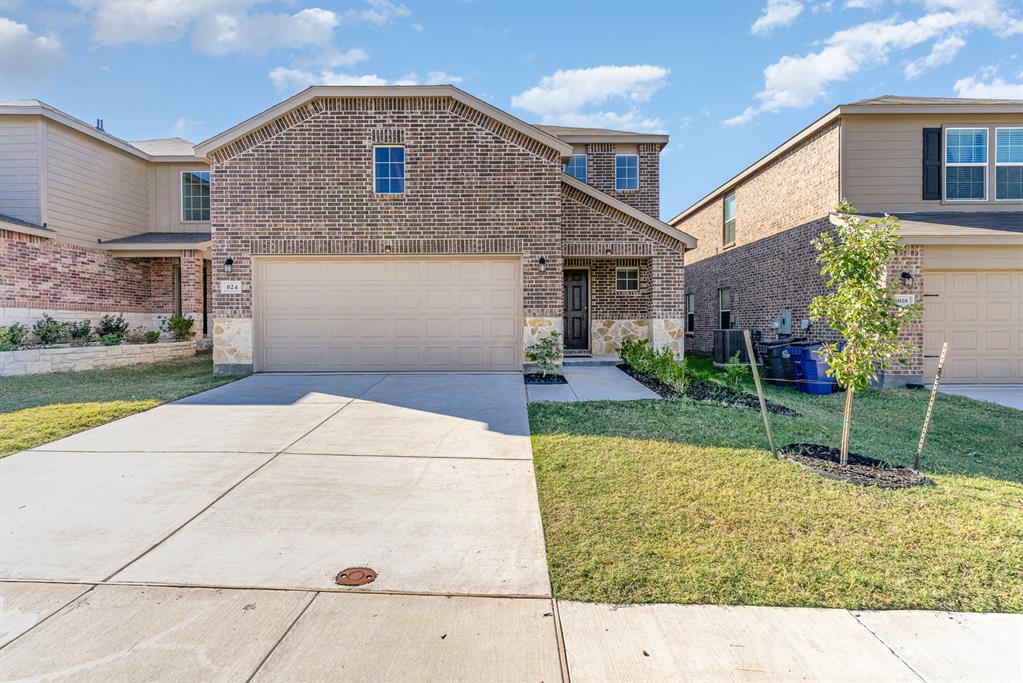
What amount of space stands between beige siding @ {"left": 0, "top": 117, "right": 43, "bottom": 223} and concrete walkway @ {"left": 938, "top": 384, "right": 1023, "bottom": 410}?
2205cm

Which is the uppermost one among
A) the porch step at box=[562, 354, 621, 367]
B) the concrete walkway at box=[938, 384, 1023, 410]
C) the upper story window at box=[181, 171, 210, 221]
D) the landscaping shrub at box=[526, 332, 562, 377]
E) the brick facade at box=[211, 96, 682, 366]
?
the upper story window at box=[181, 171, 210, 221]

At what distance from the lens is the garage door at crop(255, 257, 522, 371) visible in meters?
11.2

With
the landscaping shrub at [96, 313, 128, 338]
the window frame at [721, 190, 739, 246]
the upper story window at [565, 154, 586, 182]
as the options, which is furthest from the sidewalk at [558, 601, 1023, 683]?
the landscaping shrub at [96, 313, 128, 338]

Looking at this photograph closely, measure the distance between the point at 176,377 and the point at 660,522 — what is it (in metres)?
11.4

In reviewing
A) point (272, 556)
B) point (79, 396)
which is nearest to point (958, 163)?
point (272, 556)

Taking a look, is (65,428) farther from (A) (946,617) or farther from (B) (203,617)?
(A) (946,617)

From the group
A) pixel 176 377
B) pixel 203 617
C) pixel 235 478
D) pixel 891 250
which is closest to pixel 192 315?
pixel 176 377

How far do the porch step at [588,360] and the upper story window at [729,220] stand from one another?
6777mm

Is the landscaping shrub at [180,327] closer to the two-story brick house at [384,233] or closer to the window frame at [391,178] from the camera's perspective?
the two-story brick house at [384,233]

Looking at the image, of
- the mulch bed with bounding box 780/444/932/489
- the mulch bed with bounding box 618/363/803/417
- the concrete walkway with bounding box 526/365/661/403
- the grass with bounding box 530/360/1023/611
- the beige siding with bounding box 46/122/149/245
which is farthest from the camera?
the beige siding with bounding box 46/122/149/245

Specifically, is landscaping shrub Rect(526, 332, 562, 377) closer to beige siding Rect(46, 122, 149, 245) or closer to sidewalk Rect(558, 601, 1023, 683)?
sidewalk Rect(558, 601, 1023, 683)

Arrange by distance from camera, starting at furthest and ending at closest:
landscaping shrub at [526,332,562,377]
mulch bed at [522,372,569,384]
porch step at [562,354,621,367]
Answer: porch step at [562,354,621,367]
landscaping shrub at [526,332,562,377]
mulch bed at [522,372,569,384]

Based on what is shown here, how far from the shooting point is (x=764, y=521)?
3.98 m

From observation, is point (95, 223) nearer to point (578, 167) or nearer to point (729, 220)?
point (578, 167)
